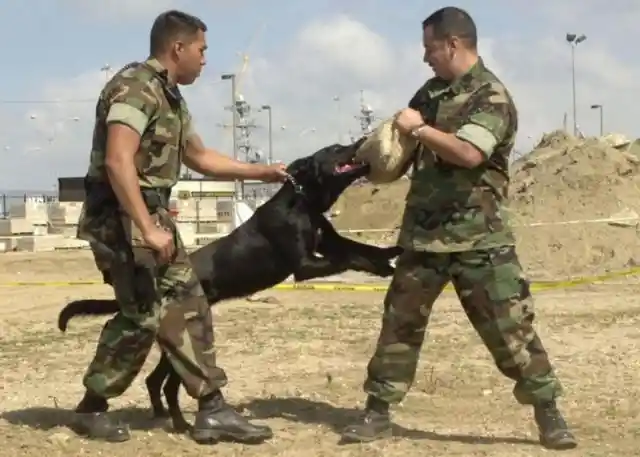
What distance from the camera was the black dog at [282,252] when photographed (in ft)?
17.7

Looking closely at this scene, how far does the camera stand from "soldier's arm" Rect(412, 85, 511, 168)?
436cm

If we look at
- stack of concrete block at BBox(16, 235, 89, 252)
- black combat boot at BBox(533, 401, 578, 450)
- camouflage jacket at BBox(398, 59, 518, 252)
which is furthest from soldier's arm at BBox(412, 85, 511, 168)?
stack of concrete block at BBox(16, 235, 89, 252)

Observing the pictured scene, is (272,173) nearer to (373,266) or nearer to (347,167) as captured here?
(347,167)

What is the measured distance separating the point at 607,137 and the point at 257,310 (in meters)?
19.4

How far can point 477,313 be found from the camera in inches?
183

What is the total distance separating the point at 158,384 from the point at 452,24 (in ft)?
8.13

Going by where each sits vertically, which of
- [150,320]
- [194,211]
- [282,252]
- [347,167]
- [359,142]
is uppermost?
[194,211]

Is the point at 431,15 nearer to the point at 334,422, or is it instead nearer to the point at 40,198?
the point at 334,422

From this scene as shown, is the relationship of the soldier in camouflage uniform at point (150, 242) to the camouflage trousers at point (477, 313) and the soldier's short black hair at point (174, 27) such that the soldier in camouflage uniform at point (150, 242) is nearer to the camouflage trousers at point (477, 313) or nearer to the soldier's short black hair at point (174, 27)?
the soldier's short black hair at point (174, 27)

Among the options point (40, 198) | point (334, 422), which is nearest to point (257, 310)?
point (334, 422)

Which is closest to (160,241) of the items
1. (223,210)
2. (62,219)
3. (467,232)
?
(467,232)

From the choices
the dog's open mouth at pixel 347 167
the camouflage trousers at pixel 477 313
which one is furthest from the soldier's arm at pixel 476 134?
the dog's open mouth at pixel 347 167

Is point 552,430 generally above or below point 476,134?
below

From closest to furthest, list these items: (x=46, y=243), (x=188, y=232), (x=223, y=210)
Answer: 1. (x=188, y=232)
2. (x=46, y=243)
3. (x=223, y=210)
